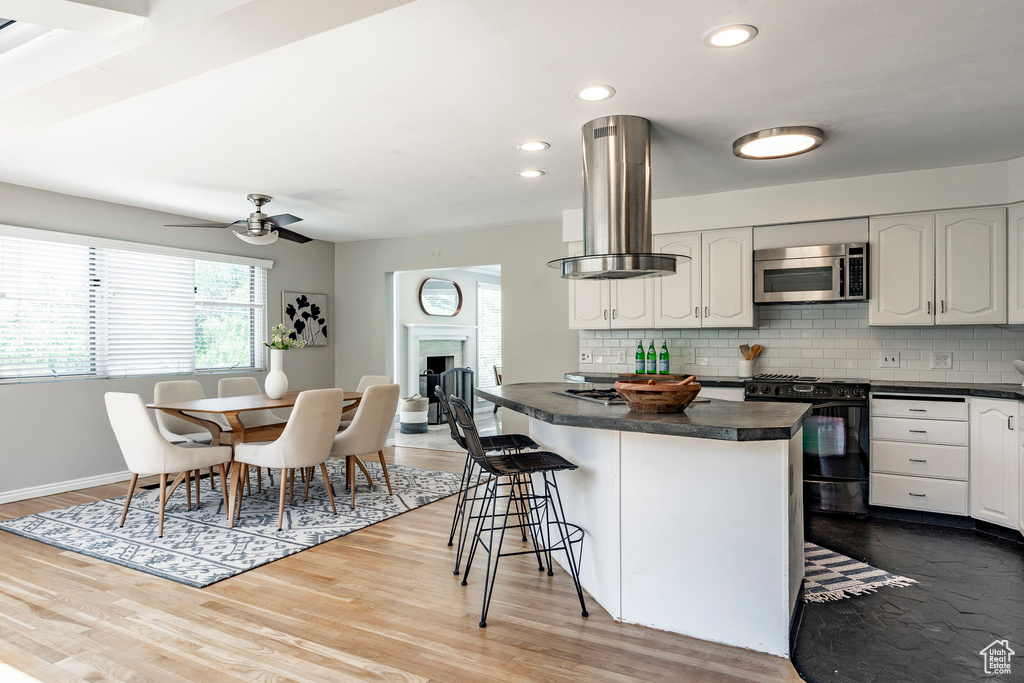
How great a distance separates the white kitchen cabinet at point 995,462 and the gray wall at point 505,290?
124 inches

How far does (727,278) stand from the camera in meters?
4.77

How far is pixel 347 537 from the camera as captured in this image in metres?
3.65

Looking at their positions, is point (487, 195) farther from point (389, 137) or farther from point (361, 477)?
point (361, 477)

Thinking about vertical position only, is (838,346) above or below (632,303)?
below

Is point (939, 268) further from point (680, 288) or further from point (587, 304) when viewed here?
point (587, 304)

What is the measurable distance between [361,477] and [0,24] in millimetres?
3768

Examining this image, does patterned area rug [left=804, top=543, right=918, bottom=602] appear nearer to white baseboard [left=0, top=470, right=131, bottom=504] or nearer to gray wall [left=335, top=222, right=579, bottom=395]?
gray wall [left=335, top=222, right=579, bottom=395]

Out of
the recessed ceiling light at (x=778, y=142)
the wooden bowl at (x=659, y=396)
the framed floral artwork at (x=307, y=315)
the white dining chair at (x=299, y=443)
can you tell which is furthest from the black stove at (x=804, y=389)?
the framed floral artwork at (x=307, y=315)

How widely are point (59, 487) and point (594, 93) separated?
5015 millimetres

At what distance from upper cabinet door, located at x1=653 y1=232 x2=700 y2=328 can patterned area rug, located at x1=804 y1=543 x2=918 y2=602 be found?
6.97 ft

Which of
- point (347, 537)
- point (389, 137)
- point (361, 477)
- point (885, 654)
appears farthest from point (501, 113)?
point (361, 477)

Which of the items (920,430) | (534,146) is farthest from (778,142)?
(920,430)

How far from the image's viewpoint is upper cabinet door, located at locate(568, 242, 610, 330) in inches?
207

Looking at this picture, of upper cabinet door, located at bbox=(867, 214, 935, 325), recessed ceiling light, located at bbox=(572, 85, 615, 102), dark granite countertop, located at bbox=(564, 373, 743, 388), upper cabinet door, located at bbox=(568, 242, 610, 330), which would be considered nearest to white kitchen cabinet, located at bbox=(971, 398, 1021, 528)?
upper cabinet door, located at bbox=(867, 214, 935, 325)
